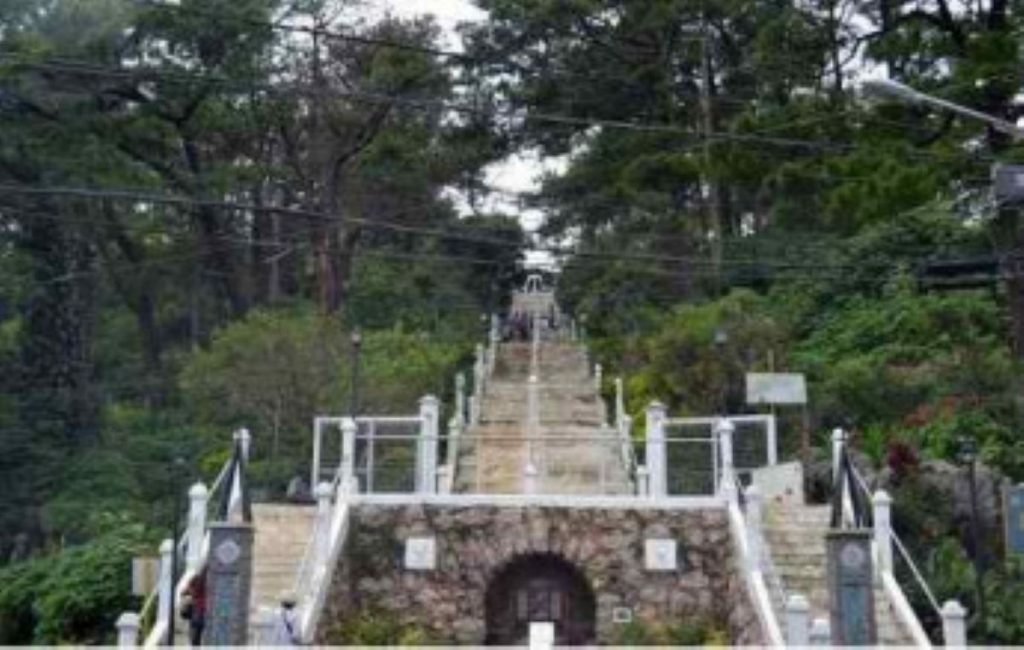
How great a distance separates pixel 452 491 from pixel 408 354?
1272 cm

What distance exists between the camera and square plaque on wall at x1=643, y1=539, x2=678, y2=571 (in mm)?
18781

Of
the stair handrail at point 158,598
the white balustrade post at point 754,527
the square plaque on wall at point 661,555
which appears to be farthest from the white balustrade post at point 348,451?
the white balustrade post at point 754,527

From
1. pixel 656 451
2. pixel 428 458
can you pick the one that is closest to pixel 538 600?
pixel 428 458

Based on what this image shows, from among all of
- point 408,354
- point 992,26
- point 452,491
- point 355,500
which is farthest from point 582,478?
point 408,354

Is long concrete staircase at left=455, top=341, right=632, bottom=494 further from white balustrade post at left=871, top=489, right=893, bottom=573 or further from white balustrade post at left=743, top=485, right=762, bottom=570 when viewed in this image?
white balustrade post at left=871, top=489, right=893, bottom=573

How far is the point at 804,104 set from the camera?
23.3 m

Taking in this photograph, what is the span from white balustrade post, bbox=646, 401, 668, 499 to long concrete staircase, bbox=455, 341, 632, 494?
114cm

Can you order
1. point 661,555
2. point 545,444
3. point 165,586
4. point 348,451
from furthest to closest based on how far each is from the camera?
point 545,444 → point 348,451 → point 661,555 → point 165,586

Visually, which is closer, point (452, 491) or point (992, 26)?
point (452, 491)

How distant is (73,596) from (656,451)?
8047 mm

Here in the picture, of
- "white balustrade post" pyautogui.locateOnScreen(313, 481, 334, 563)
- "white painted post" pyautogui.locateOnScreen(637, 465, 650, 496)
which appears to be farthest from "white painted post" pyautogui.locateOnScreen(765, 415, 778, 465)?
"white balustrade post" pyautogui.locateOnScreen(313, 481, 334, 563)

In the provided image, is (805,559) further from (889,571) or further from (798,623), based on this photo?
(798,623)

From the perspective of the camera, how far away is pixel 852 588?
1445cm

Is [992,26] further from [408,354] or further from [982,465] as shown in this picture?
[408,354]
